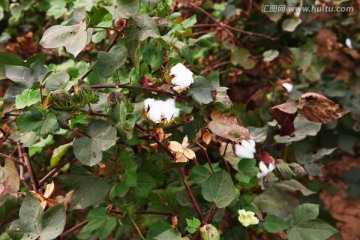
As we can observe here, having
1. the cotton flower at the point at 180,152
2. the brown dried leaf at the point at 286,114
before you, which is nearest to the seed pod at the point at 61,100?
the cotton flower at the point at 180,152

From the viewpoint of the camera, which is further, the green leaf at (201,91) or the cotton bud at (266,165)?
the cotton bud at (266,165)

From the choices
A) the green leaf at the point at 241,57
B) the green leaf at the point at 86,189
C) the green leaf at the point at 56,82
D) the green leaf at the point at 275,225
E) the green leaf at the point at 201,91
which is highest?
the green leaf at the point at 56,82

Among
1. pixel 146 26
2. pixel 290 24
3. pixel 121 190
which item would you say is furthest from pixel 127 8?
pixel 290 24

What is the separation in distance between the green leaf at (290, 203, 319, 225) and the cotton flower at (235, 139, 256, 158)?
0.58ft

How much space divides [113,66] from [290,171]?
1.52ft

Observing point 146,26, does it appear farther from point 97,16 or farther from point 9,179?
point 9,179

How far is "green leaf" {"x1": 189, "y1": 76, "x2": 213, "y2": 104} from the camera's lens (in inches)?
34.6

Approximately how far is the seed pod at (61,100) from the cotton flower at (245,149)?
39 cm

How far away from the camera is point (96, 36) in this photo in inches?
43.9

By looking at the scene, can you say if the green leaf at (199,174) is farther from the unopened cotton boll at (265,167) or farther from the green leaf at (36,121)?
the green leaf at (36,121)

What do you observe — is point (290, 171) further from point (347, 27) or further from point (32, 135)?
point (347, 27)

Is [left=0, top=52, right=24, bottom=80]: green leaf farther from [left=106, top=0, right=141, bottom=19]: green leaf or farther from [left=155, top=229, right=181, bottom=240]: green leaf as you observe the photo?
[left=155, top=229, right=181, bottom=240]: green leaf

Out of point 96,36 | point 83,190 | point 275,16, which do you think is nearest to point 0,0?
point 96,36

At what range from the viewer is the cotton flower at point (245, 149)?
98 cm
